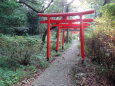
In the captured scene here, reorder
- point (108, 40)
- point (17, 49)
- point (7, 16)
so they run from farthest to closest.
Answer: point (7, 16), point (17, 49), point (108, 40)

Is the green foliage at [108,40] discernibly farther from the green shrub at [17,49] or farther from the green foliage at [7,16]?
the green foliage at [7,16]

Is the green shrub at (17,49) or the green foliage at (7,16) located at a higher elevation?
the green foliage at (7,16)

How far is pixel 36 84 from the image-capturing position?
15.7 feet

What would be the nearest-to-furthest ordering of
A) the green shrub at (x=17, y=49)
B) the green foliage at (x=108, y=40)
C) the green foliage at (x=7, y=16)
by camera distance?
the green foliage at (x=108, y=40)
the green shrub at (x=17, y=49)
the green foliage at (x=7, y=16)

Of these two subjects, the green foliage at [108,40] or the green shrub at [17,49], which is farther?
the green shrub at [17,49]

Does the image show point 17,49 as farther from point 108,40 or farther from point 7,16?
point 7,16

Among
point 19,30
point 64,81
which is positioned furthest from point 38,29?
point 64,81

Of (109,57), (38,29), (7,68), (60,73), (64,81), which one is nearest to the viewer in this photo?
(109,57)

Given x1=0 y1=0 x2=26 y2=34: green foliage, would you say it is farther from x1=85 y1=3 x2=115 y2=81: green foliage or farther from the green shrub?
x1=85 y1=3 x2=115 y2=81: green foliage

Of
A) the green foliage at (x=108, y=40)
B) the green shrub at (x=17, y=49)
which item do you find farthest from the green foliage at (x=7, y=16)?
the green foliage at (x=108, y=40)

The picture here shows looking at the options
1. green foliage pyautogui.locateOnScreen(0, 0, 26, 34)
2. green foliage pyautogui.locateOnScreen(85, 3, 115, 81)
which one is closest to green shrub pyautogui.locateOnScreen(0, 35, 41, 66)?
green foliage pyautogui.locateOnScreen(0, 0, 26, 34)

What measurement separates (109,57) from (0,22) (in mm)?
7098

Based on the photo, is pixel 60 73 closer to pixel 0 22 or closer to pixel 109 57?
pixel 109 57

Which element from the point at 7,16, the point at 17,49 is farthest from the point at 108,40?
the point at 7,16
